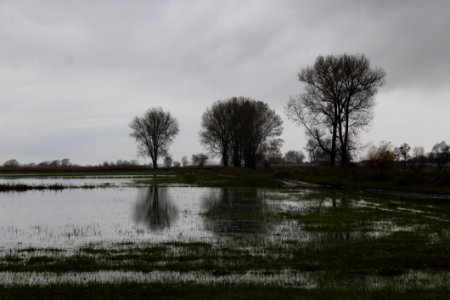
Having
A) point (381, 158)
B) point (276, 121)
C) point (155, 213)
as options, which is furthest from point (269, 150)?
point (155, 213)

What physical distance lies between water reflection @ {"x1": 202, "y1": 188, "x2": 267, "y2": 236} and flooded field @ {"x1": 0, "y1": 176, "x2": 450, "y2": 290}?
6cm

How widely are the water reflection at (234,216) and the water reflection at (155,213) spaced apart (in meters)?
2.28

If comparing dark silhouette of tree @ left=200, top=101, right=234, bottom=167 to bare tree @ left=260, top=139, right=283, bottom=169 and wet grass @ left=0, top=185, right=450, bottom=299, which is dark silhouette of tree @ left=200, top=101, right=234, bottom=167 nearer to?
bare tree @ left=260, top=139, right=283, bottom=169

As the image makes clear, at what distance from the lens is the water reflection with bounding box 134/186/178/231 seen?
2631cm

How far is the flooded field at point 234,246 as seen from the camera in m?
13.1

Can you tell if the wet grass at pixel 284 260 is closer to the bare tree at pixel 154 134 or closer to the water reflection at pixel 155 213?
the water reflection at pixel 155 213

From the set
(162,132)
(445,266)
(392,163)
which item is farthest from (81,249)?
(162,132)

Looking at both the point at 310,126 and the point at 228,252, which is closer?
the point at 228,252

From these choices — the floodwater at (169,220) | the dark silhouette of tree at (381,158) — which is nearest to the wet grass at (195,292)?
the floodwater at (169,220)

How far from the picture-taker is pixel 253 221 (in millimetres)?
26375

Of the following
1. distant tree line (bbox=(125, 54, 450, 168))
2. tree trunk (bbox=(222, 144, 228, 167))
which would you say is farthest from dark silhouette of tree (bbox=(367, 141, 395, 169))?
tree trunk (bbox=(222, 144, 228, 167))

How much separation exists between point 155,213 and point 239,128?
81669 mm

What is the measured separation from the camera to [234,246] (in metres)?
18.2

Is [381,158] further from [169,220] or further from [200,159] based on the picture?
[200,159]
